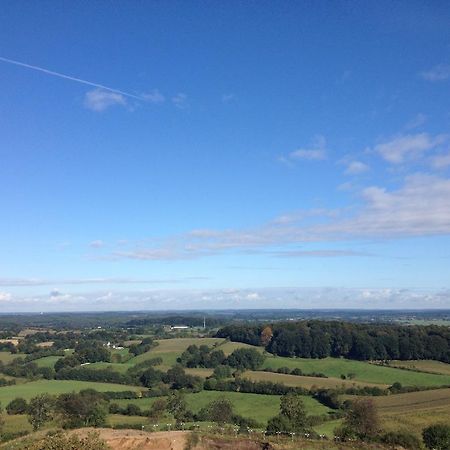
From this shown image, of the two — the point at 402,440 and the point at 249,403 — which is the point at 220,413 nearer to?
the point at 249,403

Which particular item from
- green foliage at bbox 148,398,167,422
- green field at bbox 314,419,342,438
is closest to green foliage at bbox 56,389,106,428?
green foliage at bbox 148,398,167,422

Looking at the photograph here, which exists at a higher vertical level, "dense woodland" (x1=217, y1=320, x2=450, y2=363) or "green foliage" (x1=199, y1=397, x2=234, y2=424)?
A: "dense woodland" (x1=217, y1=320, x2=450, y2=363)

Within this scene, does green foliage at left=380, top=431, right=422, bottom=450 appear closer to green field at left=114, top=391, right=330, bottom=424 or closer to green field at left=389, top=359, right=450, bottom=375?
green field at left=114, top=391, right=330, bottom=424

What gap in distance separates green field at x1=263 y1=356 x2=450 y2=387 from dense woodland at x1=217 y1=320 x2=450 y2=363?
5.38 meters

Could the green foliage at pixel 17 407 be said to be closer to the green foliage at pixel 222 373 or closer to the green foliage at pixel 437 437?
the green foliage at pixel 222 373

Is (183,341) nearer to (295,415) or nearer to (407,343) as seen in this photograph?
(407,343)

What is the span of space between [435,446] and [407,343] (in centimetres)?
7839

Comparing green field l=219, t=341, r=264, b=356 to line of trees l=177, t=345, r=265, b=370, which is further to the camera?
green field l=219, t=341, r=264, b=356

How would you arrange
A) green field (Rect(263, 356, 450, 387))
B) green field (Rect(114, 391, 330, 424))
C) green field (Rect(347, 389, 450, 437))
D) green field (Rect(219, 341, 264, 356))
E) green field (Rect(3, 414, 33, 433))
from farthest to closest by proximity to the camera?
green field (Rect(219, 341, 264, 356)) → green field (Rect(263, 356, 450, 387)) → green field (Rect(114, 391, 330, 424)) → green field (Rect(3, 414, 33, 433)) → green field (Rect(347, 389, 450, 437))

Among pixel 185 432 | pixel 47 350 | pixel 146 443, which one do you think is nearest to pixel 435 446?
pixel 185 432

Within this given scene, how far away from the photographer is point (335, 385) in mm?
93812

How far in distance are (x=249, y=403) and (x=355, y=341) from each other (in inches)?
2164

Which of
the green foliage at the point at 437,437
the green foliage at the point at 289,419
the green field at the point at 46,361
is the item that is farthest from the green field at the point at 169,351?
the green foliage at the point at 437,437

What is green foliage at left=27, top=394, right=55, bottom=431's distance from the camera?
69.7 m
